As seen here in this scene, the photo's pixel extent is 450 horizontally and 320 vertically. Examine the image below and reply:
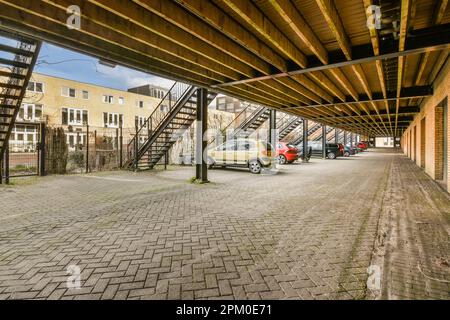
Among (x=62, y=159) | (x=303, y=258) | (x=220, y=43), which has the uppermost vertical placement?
(x=220, y=43)

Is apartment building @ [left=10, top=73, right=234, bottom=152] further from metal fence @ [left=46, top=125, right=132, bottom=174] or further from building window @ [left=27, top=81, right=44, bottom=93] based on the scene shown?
metal fence @ [left=46, top=125, right=132, bottom=174]

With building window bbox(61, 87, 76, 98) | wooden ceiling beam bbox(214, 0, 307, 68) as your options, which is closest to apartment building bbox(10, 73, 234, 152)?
building window bbox(61, 87, 76, 98)

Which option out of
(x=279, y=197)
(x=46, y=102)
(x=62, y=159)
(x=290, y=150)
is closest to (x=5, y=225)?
(x=279, y=197)

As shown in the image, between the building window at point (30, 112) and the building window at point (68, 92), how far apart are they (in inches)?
140

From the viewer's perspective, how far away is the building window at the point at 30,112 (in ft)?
87.8

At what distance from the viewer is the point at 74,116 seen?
3309 cm

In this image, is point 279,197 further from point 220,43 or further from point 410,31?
point 410,31

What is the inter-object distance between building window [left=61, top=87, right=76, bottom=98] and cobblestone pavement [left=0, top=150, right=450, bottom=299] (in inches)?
1174

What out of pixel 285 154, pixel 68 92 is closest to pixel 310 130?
pixel 285 154

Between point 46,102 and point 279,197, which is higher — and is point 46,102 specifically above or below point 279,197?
above

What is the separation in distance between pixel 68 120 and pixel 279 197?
3364 centimetres

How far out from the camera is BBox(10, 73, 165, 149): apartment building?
1108 inches

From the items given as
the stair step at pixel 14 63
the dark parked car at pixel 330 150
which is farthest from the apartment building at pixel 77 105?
the dark parked car at pixel 330 150

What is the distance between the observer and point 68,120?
3234 centimetres
